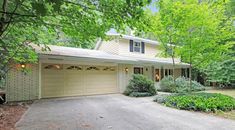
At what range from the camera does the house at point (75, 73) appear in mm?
11406

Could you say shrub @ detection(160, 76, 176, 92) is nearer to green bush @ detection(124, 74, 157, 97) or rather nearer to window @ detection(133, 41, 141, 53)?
green bush @ detection(124, 74, 157, 97)

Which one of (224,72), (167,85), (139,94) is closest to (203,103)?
(139,94)

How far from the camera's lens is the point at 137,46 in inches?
736

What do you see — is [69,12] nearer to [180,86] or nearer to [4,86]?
[4,86]

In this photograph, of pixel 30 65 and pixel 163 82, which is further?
pixel 163 82

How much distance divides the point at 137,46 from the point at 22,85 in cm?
1108

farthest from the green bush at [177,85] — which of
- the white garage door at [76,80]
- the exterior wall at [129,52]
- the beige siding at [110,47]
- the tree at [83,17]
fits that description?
the tree at [83,17]

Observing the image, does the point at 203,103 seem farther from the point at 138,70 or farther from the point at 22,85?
the point at 22,85

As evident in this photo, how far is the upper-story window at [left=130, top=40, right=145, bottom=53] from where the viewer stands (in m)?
18.2

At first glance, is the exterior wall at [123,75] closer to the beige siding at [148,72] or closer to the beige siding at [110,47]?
the beige siding at [110,47]

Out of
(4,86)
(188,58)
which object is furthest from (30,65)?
(188,58)

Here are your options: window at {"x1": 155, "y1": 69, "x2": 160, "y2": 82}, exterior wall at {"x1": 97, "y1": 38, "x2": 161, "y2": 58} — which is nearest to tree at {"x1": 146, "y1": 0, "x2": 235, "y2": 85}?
exterior wall at {"x1": 97, "y1": 38, "x2": 161, "y2": 58}

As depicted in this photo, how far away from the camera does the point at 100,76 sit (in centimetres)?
1473

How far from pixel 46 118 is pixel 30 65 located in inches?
221
